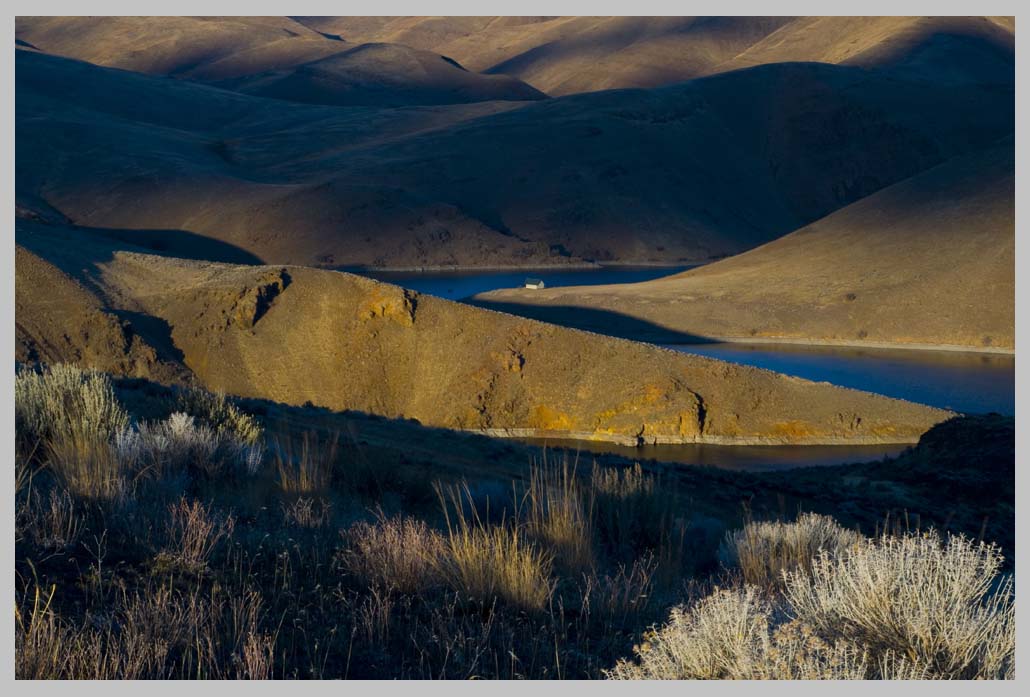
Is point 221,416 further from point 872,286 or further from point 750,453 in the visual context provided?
point 872,286

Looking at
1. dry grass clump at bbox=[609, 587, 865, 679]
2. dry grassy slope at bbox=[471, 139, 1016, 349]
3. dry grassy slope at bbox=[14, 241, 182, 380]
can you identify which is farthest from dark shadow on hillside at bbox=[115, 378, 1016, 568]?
dry grassy slope at bbox=[471, 139, 1016, 349]

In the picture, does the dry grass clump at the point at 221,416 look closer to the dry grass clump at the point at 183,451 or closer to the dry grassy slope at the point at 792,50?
Result: the dry grass clump at the point at 183,451

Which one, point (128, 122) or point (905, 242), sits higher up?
point (128, 122)

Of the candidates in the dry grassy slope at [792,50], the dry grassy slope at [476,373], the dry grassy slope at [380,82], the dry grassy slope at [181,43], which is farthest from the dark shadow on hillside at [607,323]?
the dry grassy slope at [181,43]

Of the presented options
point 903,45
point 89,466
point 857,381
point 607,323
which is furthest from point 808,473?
point 903,45

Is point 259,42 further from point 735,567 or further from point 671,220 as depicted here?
point 735,567

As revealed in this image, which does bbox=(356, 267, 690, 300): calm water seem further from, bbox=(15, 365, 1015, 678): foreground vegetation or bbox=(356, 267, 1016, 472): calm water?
bbox=(15, 365, 1015, 678): foreground vegetation

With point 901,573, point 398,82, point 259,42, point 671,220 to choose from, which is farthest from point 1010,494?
point 259,42
